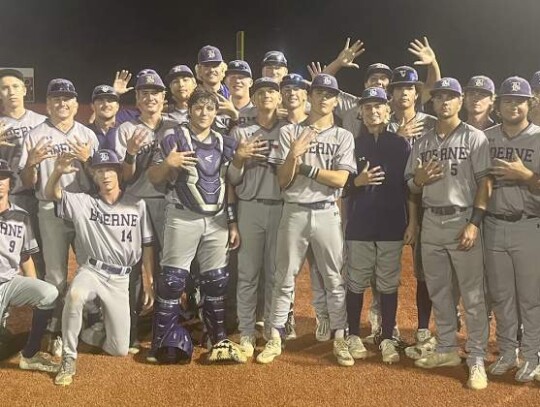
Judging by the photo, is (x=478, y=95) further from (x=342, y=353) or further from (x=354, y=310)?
(x=342, y=353)

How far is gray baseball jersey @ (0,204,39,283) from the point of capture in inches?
151

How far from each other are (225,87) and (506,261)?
8.42ft

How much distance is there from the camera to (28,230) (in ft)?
13.0

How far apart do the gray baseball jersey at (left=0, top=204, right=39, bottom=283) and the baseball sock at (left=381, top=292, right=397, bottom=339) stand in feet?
8.04

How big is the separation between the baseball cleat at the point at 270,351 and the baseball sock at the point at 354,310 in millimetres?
520

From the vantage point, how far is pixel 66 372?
3666 millimetres

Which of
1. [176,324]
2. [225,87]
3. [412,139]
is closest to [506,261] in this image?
[412,139]

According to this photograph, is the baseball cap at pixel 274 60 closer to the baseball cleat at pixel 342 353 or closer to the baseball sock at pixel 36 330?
the baseball cleat at pixel 342 353

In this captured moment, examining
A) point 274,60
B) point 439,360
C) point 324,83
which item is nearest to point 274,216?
point 324,83

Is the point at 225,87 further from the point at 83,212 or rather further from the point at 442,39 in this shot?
the point at 442,39

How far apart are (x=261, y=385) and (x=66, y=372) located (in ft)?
3.97

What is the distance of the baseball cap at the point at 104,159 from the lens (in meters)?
3.86

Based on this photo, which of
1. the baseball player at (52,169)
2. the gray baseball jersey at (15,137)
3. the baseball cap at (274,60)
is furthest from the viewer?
the baseball cap at (274,60)

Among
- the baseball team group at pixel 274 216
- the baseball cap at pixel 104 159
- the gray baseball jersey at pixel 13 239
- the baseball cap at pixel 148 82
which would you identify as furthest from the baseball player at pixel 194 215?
the gray baseball jersey at pixel 13 239
